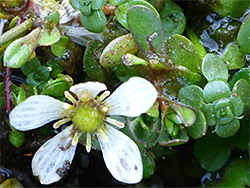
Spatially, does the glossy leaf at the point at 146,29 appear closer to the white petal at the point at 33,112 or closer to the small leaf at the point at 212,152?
→ the white petal at the point at 33,112

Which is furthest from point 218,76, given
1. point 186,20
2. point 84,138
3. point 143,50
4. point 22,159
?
point 22,159

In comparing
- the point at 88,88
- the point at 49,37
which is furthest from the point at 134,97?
the point at 49,37

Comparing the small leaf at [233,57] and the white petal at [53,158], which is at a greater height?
the small leaf at [233,57]

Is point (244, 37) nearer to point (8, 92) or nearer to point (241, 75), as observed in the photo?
point (241, 75)

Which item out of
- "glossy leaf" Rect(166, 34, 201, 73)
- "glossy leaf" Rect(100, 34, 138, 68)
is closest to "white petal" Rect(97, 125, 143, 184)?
"glossy leaf" Rect(100, 34, 138, 68)

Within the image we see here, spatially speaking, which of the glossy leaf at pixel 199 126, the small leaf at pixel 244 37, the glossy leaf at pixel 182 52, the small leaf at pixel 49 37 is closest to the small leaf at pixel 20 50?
the small leaf at pixel 49 37

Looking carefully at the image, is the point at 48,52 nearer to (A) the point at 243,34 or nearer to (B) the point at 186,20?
(B) the point at 186,20
